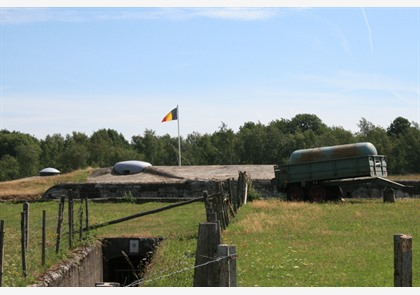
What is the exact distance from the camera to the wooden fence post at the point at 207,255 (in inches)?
352

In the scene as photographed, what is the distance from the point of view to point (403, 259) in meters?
8.39

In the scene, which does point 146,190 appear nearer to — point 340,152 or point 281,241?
point 340,152

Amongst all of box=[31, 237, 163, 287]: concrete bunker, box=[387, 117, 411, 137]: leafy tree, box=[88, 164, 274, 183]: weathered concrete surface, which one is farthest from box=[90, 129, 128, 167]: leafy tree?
box=[31, 237, 163, 287]: concrete bunker

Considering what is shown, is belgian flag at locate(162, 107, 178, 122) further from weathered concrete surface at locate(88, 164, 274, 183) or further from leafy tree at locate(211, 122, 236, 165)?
leafy tree at locate(211, 122, 236, 165)

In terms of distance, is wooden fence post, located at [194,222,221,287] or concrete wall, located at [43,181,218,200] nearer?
wooden fence post, located at [194,222,221,287]

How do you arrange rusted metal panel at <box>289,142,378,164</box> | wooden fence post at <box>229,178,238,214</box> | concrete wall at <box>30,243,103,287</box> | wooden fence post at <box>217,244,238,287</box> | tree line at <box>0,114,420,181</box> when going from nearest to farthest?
wooden fence post at <box>217,244,238,287</box> → concrete wall at <box>30,243,103,287</box> → wooden fence post at <box>229,178,238,214</box> → rusted metal panel at <box>289,142,378,164</box> → tree line at <box>0,114,420,181</box>

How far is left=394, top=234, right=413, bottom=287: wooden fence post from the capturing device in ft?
27.4

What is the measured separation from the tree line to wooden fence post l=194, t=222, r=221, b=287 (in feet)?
207

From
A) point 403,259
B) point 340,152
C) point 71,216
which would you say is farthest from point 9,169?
point 403,259

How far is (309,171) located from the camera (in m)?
30.6

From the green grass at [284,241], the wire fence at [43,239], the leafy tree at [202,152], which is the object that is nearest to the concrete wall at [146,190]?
the green grass at [284,241]

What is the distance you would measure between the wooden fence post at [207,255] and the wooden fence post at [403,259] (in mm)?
1989

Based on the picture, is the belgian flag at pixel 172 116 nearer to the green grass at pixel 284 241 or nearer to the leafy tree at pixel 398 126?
the green grass at pixel 284 241

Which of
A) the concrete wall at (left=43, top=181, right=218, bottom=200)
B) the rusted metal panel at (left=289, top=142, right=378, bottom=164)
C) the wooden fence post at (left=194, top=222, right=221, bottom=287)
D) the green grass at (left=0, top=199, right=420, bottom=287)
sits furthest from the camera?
the concrete wall at (left=43, top=181, right=218, bottom=200)
